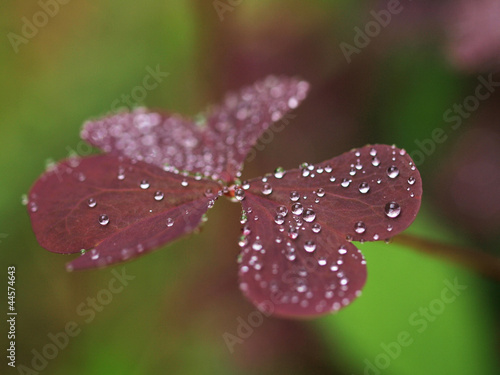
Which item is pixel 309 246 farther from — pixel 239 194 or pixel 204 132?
pixel 204 132

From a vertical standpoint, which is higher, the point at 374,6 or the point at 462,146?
the point at 374,6

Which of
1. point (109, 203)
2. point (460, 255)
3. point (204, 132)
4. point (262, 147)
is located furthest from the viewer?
point (262, 147)

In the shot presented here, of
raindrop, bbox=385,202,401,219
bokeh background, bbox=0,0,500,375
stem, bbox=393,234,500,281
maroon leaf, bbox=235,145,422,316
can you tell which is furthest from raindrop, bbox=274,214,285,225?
bokeh background, bbox=0,0,500,375

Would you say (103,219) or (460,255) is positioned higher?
(103,219)

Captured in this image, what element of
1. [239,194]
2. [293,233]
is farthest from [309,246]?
[239,194]

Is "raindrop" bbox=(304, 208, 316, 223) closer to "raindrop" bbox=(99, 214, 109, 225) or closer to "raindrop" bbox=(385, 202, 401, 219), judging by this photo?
"raindrop" bbox=(385, 202, 401, 219)

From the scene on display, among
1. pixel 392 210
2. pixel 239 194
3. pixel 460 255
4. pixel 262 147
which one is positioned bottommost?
pixel 460 255

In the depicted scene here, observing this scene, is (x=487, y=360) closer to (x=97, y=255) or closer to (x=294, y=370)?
(x=294, y=370)

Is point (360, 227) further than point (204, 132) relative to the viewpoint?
No

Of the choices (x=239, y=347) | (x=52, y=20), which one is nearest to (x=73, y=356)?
(x=239, y=347)
